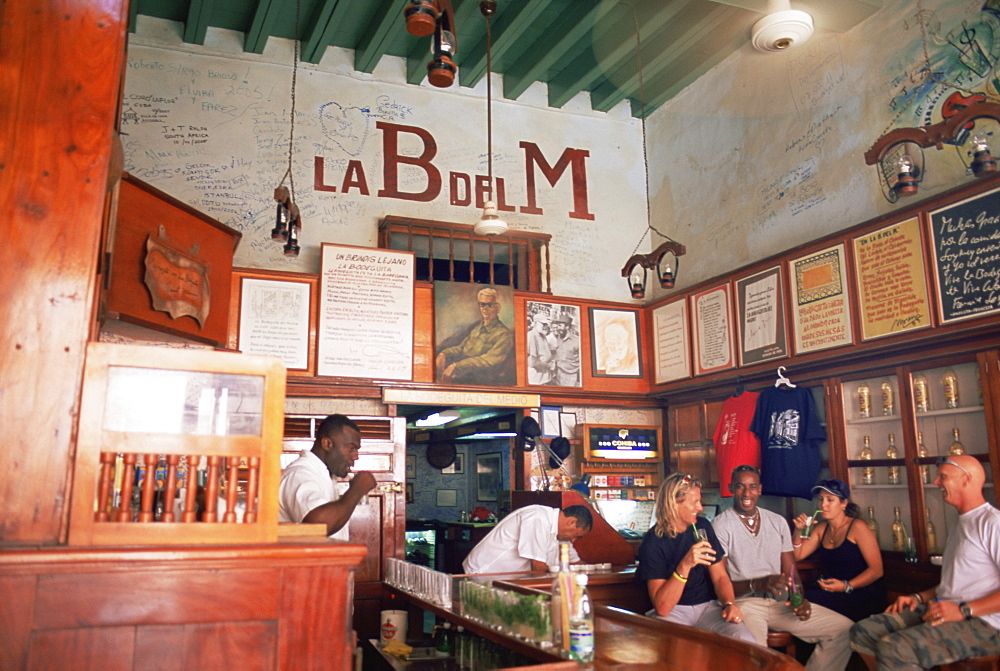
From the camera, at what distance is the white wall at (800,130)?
245 inches

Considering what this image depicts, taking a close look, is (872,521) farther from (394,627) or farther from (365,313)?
(365,313)

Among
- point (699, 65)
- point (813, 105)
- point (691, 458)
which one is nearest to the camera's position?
point (813, 105)

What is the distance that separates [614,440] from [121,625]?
7.04 m

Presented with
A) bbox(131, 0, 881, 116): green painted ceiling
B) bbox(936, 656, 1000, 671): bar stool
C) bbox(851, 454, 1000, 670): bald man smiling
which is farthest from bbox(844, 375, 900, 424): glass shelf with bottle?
bbox(131, 0, 881, 116): green painted ceiling

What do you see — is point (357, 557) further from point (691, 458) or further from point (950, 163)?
point (691, 458)

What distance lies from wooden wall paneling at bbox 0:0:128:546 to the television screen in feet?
22.3

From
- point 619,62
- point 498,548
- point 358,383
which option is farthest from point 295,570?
point 619,62

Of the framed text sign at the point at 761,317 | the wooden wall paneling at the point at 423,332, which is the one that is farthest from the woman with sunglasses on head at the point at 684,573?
the wooden wall paneling at the point at 423,332

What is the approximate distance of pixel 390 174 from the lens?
8.75 metres

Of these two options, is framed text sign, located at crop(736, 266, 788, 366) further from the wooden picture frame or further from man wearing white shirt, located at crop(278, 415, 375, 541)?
man wearing white shirt, located at crop(278, 415, 375, 541)

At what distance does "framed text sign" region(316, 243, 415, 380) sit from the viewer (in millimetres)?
7617

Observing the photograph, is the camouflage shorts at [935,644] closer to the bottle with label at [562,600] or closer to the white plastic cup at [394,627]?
the bottle with label at [562,600]

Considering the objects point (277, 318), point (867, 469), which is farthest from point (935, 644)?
point (277, 318)

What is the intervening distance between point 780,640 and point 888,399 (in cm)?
227
